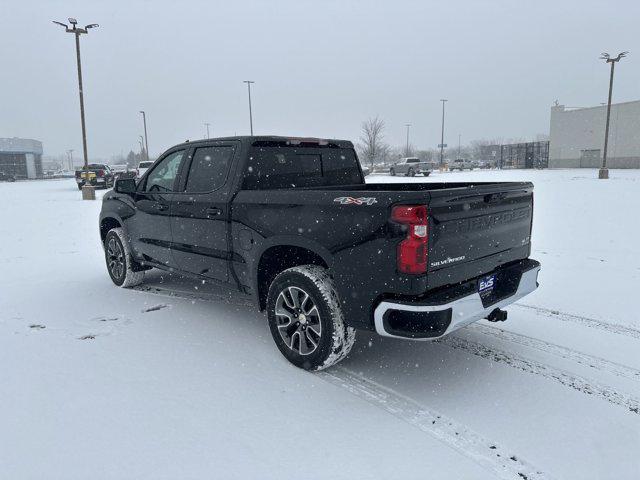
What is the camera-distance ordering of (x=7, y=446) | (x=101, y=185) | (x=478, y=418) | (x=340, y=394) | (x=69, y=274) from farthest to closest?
(x=101, y=185) < (x=69, y=274) < (x=340, y=394) < (x=478, y=418) < (x=7, y=446)

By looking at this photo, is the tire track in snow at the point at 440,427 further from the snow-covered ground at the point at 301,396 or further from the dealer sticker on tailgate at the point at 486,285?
the dealer sticker on tailgate at the point at 486,285

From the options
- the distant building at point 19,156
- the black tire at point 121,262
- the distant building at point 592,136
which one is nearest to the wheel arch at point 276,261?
the black tire at point 121,262

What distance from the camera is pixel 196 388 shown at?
342 cm

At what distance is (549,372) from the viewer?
12.0 ft

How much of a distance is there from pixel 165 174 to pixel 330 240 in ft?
8.73

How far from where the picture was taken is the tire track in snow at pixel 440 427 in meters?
2.56

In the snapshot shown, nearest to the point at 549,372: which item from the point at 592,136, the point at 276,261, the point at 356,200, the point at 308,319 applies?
the point at 308,319

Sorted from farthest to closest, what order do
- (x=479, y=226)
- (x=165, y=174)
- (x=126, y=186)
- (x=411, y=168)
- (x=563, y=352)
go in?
(x=411, y=168)
(x=126, y=186)
(x=165, y=174)
(x=563, y=352)
(x=479, y=226)

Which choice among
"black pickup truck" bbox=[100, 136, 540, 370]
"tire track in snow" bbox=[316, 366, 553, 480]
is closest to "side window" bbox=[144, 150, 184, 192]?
"black pickup truck" bbox=[100, 136, 540, 370]

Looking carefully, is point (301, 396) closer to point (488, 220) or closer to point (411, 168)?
point (488, 220)

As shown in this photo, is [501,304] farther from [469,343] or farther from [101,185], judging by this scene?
[101,185]

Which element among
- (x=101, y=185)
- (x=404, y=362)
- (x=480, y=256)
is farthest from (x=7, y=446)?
(x=101, y=185)

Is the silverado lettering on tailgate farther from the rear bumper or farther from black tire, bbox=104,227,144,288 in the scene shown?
black tire, bbox=104,227,144,288

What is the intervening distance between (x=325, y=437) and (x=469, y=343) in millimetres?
1936
